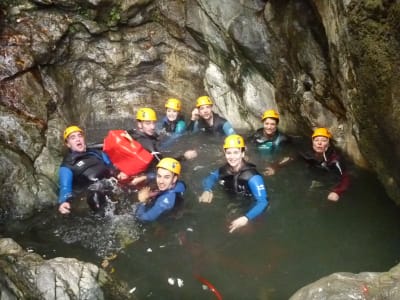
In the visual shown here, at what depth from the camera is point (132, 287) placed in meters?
5.82

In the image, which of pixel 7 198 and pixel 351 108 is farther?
pixel 7 198

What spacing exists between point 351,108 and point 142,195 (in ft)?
12.5

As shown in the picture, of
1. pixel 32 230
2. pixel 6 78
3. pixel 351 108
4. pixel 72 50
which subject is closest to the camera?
pixel 351 108

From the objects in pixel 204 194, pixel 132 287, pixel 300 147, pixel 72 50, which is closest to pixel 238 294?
pixel 132 287

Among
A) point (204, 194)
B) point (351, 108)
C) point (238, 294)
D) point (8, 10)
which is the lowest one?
point (238, 294)

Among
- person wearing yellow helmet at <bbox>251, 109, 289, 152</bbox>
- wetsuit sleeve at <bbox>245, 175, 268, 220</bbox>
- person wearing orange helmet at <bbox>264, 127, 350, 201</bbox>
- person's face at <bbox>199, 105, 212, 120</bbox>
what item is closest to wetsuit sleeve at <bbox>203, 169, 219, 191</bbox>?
wetsuit sleeve at <bbox>245, 175, 268, 220</bbox>

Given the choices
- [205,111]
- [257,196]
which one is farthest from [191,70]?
[257,196]

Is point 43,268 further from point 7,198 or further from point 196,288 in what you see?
point 7,198

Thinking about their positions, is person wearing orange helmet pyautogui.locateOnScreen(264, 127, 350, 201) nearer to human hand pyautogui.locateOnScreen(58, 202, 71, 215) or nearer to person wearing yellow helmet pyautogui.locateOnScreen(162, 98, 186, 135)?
person wearing yellow helmet pyautogui.locateOnScreen(162, 98, 186, 135)

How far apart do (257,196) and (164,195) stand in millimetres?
1522

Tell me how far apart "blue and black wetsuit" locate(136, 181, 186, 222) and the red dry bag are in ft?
3.97

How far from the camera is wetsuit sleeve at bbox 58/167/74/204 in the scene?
7.72 metres

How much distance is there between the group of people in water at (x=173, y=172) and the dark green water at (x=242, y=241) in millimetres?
264

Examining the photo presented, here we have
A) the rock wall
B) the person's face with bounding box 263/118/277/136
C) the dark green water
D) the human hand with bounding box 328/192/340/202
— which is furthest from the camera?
the person's face with bounding box 263/118/277/136
